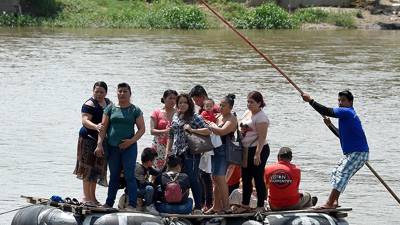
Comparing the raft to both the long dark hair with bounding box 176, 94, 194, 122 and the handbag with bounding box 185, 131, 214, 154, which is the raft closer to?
the handbag with bounding box 185, 131, 214, 154

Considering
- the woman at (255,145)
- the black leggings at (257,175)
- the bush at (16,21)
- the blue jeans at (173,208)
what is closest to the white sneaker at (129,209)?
the blue jeans at (173,208)

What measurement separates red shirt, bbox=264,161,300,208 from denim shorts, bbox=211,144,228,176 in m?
0.52

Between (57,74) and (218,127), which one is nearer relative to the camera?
(218,127)

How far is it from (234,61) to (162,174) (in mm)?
25168

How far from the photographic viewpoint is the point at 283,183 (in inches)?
475

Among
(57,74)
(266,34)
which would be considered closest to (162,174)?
(57,74)

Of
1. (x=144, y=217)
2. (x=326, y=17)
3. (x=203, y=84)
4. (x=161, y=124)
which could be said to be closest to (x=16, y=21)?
(x=326, y=17)

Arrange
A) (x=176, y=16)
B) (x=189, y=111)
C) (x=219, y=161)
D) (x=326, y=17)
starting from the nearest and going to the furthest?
A: 1. (x=189, y=111)
2. (x=219, y=161)
3. (x=176, y=16)
4. (x=326, y=17)

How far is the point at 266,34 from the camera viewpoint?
50188mm

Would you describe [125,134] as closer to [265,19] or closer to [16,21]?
[16,21]

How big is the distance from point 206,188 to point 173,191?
797 millimetres

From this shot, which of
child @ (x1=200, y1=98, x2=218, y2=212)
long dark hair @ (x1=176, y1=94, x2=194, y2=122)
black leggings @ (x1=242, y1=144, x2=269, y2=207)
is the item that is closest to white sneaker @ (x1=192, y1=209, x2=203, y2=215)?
child @ (x1=200, y1=98, x2=218, y2=212)

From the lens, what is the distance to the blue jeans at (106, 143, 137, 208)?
1198 centimetres

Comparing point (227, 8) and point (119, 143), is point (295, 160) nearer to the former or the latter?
point (119, 143)
